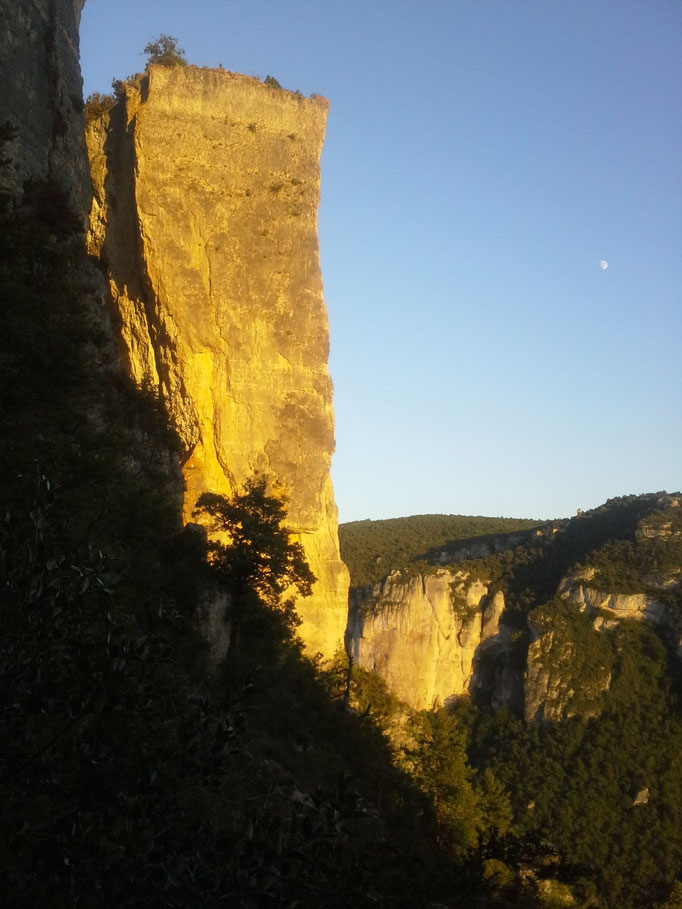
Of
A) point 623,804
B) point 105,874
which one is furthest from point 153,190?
point 623,804

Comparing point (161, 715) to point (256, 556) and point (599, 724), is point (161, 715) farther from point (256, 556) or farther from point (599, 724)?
point (599, 724)

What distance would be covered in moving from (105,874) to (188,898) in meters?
0.33

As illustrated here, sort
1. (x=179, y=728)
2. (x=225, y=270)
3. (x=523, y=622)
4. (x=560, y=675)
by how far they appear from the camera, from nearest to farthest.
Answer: (x=179, y=728), (x=225, y=270), (x=560, y=675), (x=523, y=622)

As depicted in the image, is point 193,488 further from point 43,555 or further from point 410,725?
point 43,555

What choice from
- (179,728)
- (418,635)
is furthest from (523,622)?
(179,728)

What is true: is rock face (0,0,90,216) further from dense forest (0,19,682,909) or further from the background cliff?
the background cliff

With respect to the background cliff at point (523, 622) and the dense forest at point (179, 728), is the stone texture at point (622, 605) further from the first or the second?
the dense forest at point (179, 728)

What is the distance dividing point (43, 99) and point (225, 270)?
33.0 feet

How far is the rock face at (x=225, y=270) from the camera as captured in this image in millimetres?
21594

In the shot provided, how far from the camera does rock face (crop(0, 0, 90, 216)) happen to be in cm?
1142

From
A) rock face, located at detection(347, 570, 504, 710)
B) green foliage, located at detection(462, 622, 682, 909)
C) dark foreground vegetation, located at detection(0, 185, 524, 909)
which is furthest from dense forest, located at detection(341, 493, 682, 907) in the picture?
dark foreground vegetation, located at detection(0, 185, 524, 909)

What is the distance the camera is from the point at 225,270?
2242cm

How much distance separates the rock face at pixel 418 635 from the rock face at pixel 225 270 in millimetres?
27845

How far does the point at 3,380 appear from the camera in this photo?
286 inches
